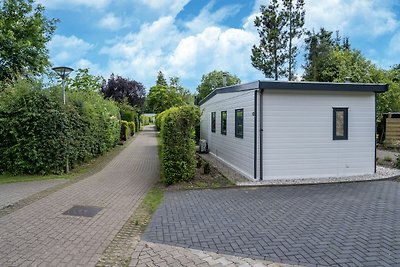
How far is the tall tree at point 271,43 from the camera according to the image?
26766 mm

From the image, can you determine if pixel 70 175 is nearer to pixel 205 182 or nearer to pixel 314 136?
pixel 205 182

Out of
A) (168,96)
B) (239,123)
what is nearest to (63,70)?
(239,123)

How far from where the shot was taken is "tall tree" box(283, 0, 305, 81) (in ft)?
87.3

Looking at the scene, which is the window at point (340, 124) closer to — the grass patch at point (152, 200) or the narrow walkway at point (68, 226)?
the grass patch at point (152, 200)

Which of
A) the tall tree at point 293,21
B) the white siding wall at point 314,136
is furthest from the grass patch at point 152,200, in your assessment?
the tall tree at point 293,21

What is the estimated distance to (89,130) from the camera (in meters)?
12.7

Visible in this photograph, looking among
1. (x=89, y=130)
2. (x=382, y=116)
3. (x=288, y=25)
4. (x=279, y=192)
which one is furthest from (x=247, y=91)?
(x=288, y=25)

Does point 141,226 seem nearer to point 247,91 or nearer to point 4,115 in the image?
point 247,91

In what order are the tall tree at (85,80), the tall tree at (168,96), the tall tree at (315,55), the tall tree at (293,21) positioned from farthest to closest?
1. the tall tree at (168,96)
2. the tall tree at (315,55)
3. the tall tree at (293,21)
4. the tall tree at (85,80)

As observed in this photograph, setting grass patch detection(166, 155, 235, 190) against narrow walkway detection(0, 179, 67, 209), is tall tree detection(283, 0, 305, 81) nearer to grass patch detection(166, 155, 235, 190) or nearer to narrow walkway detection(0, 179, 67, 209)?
grass patch detection(166, 155, 235, 190)

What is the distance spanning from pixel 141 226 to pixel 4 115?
744 cm

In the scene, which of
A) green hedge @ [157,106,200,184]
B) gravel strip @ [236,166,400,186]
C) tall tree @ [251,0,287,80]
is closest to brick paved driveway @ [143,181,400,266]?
gravel strip @ [236,166,400,186]

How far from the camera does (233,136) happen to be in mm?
11844

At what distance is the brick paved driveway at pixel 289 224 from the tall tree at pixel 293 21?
69.8 feet
